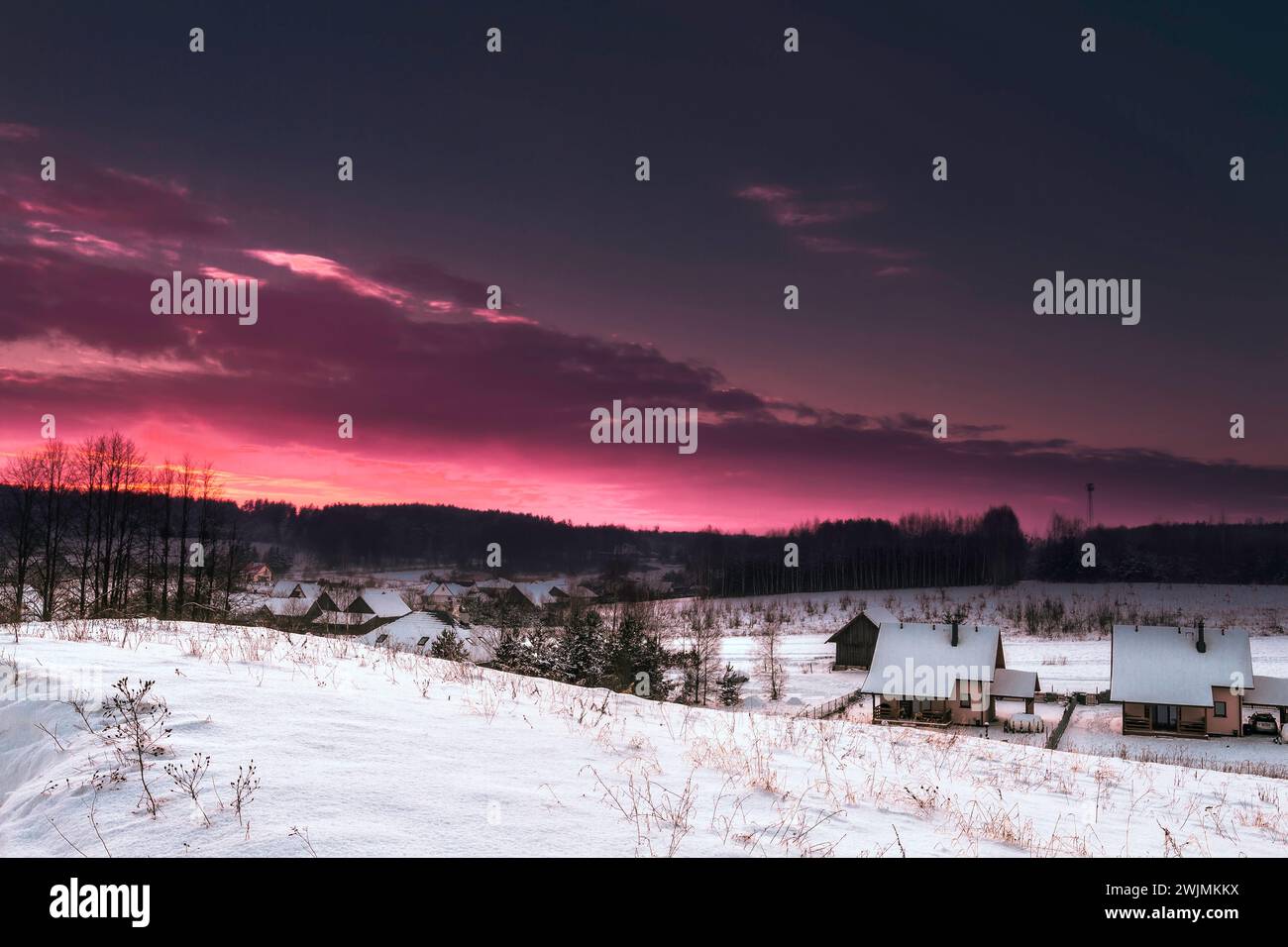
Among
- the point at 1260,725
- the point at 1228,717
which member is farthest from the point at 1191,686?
the point at 1260,725

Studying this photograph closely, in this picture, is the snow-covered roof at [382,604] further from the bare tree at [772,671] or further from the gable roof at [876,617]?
the gable roof at [876,617]

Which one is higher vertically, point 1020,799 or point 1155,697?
point 1020,799

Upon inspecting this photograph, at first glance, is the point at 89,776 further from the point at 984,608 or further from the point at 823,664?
the point at 984,608

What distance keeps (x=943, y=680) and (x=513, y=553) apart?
162448 millimetres

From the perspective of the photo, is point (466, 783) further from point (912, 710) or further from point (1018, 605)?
point (1018, 605)

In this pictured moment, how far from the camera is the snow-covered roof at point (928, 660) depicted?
4050 cm

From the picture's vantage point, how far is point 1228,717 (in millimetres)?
38500

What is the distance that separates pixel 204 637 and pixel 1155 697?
43.6 m

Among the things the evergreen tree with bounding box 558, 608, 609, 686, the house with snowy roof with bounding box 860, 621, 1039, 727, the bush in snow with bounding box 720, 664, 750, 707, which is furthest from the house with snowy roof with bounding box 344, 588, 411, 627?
the house with snowy roof with bounding box 860, 621, 1039, 727
